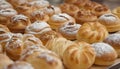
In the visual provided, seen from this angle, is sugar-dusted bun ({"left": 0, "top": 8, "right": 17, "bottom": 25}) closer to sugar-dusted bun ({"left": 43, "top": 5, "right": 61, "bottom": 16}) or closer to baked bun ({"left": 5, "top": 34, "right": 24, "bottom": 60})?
sugar-dusted bun ({"left": 43, "top": 5, "right": 61, "bottom": 16})

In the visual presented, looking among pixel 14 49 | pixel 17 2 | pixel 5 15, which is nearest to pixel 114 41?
pixel 14 49

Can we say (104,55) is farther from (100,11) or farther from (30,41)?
(100,11)

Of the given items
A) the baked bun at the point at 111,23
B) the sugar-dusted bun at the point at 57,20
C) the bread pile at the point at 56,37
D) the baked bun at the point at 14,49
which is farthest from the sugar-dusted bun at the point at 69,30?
the baked bun at the point at 14,49

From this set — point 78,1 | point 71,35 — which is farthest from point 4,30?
point 78,1

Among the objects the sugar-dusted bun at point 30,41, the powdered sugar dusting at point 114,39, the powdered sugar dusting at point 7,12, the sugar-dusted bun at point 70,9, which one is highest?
the powdered sugar dusting at point 114,39

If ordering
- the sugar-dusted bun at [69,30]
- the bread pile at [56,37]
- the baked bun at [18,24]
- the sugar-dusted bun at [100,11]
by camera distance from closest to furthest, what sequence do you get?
the bread pile at [56,37], the sugar-dusted bun at [69,30], the baked bun at [18,24], the sugar-dusted bun at [100,11]

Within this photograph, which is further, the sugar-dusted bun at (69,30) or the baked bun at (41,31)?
the sugar-dusted bun at (69,30)

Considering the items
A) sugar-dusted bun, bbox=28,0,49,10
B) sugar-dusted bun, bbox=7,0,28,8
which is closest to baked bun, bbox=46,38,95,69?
sugar-dusted bun, bbox=28,0,49,10

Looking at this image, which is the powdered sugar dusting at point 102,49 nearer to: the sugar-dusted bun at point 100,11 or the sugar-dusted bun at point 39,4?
the sugar-dusted bun at point 100,11
